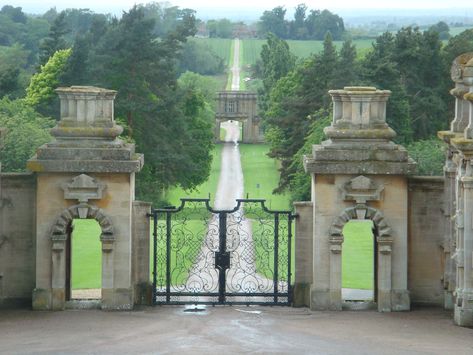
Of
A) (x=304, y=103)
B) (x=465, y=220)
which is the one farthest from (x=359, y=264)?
(x=304, y=103)

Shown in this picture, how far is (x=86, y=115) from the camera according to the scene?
33719mm

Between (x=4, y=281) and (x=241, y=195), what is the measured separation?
2164 inches

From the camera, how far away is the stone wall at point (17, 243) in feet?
112

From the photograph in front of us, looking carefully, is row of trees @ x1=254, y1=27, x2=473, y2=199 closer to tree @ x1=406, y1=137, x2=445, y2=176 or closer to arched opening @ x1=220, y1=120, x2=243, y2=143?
tree @ x1=406, y1=137, x2=445, y2=176

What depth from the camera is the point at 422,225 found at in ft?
112

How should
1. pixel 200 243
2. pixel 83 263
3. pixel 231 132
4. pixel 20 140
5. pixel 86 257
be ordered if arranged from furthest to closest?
pixel 231 132 < pixel 20 140 < pixel 86 257 < pixel 83 263 < pixel 200 243

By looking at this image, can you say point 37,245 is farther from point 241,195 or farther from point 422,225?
point 241,195

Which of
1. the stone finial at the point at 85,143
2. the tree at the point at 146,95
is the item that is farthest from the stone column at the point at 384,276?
the tree at the point at 146,95

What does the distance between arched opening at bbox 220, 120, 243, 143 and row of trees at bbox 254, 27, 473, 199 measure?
52.4 meters

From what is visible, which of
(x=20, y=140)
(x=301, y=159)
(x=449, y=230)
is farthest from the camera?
(x=301, y=159)

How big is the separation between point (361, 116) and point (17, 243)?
8098mm

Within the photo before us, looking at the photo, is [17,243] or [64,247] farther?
[17,243]

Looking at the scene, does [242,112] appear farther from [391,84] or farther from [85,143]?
[85,143]

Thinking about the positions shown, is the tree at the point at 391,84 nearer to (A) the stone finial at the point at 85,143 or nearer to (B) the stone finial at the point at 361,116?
(B) the stone finial at the point at 361,116
